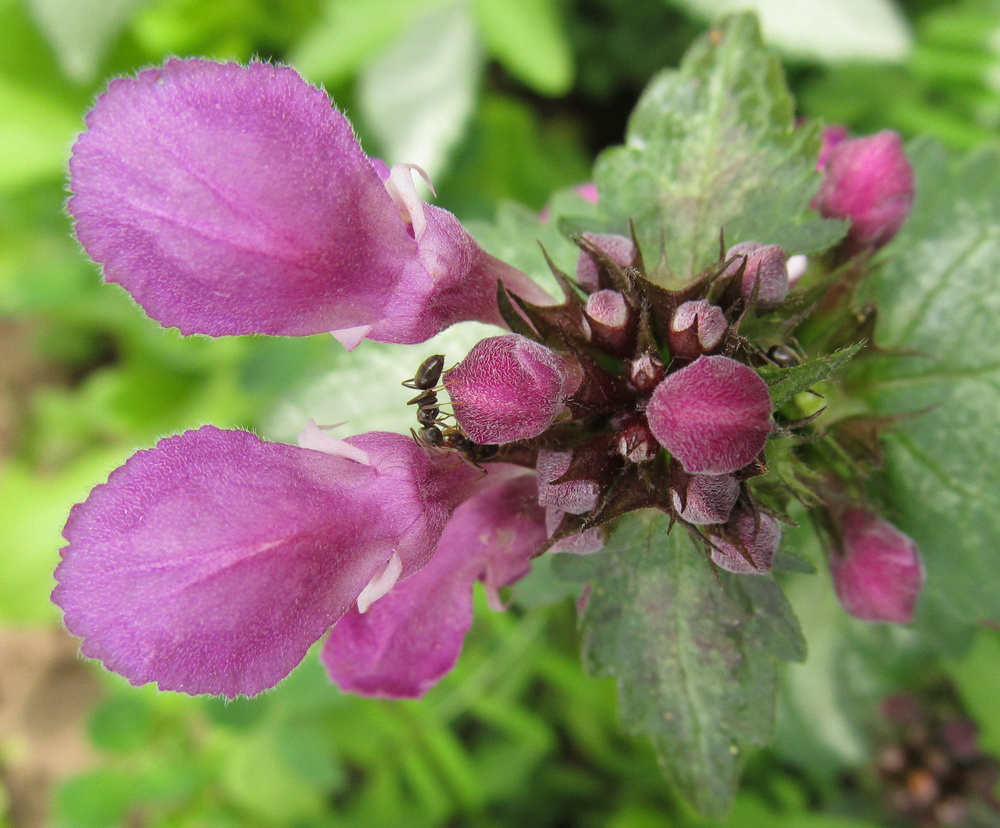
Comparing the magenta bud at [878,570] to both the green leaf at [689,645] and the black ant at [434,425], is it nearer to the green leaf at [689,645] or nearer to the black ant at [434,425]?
the green leaf at [689,645]

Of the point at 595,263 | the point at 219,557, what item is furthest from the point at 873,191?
the point at 219,557

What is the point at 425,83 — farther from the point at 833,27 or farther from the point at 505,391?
the point at 505,391

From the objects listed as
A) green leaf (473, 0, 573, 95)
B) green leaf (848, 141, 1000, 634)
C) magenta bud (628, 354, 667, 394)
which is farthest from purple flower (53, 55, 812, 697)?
green leaf (473, 0, 573, 95)

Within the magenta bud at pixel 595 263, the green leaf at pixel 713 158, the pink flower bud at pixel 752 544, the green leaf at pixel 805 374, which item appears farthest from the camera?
the green leaf at pixel 713 158

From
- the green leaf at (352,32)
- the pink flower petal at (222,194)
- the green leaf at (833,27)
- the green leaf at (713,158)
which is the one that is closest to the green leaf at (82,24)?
the green leaf at (352,32)

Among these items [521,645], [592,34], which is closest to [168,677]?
[521,645]

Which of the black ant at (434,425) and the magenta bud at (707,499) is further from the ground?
the magenta bud at (707,499)

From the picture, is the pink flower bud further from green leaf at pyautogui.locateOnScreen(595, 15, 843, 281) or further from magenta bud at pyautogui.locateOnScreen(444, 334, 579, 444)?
green leaf at pyautogui.locateOnScreen(595, 15, 843, 281)
